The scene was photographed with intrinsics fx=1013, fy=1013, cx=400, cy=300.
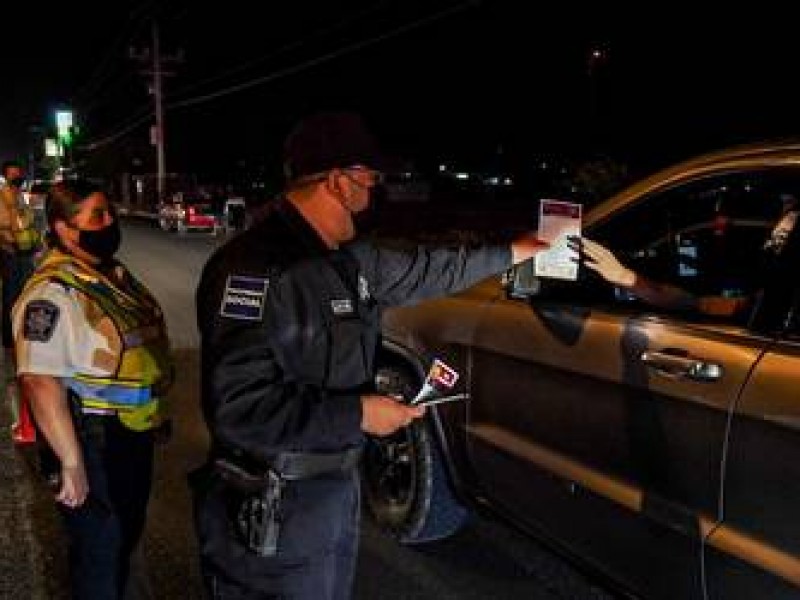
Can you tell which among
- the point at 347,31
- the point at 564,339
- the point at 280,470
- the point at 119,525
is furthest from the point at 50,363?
the point at 347,31

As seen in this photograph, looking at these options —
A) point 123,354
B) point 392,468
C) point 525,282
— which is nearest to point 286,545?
point 123,354

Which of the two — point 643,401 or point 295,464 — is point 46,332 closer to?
point 295,464

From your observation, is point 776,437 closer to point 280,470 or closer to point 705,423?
point 705,423

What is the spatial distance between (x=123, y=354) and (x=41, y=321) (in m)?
0.26

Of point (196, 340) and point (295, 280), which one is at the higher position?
point (295, 280)

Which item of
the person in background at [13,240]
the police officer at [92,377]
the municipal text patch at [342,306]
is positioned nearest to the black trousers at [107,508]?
the police officer at [92,377]

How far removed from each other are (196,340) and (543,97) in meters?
54.0

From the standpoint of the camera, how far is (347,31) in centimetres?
3153

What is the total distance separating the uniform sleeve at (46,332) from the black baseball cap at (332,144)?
0.94 meters

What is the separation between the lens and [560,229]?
299cm

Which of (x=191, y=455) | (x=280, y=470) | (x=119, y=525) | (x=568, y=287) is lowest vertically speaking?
(x=191, y=455)

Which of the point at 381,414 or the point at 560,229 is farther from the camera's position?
the point at 560,229

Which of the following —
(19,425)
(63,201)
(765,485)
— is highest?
(63,201)

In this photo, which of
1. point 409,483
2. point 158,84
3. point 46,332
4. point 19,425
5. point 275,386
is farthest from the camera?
point 158,84
